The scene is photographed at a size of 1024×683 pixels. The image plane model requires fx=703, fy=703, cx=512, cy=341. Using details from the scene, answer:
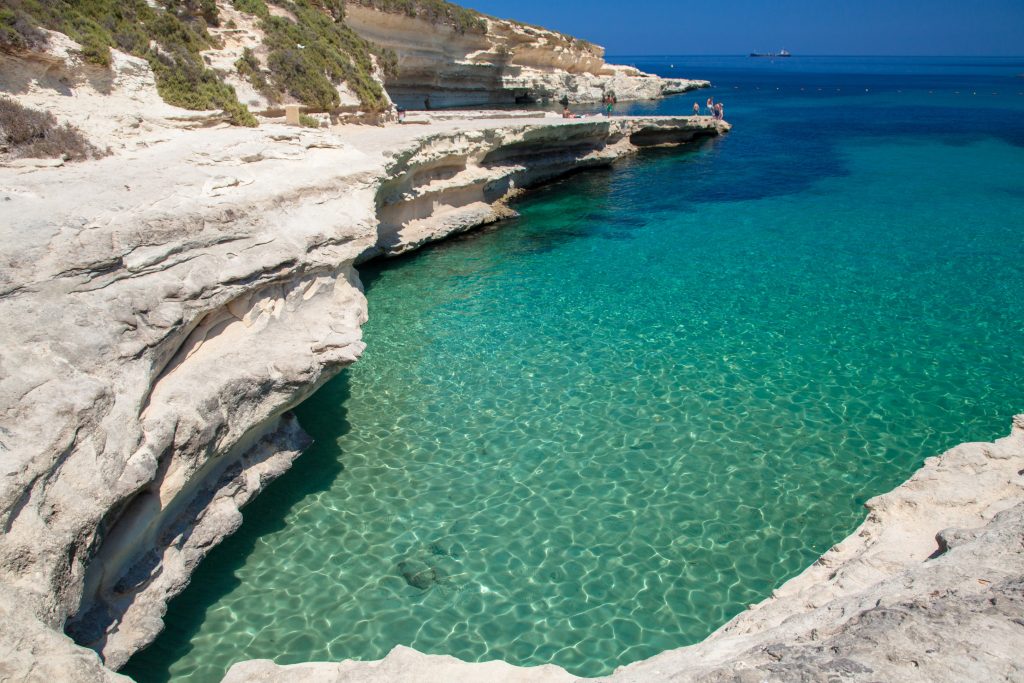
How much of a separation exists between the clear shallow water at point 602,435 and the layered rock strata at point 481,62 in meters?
17.1

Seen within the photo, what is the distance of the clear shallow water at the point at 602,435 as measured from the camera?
682 cm

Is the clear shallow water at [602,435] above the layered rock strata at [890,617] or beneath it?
beneath

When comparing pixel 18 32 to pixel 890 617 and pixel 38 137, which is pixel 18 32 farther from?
pixel 890 617

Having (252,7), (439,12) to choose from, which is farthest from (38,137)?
(439,12)

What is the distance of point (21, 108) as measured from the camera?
11000mm

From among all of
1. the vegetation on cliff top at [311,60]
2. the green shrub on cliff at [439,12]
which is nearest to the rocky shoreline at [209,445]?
the vegetation on cliff top at [311,60]

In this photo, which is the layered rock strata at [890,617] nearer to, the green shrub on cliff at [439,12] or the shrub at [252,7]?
the shrub at [252,7]

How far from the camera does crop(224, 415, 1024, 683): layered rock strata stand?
10.5 feet

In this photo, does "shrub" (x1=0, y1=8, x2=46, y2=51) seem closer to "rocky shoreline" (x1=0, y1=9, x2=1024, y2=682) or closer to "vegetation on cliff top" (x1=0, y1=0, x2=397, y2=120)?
"vegetation on cliff top" (x1=0, y1=0, x2=397, y2=120)

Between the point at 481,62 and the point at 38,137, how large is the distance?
1233 inches

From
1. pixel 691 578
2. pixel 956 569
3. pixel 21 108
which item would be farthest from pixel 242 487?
pixel 21 108

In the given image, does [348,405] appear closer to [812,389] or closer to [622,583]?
[622,583]

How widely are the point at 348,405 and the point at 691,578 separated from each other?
5.56 metres

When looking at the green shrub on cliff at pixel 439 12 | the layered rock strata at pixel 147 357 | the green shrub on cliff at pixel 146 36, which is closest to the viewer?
the layered rock strata at pixel 147 357
